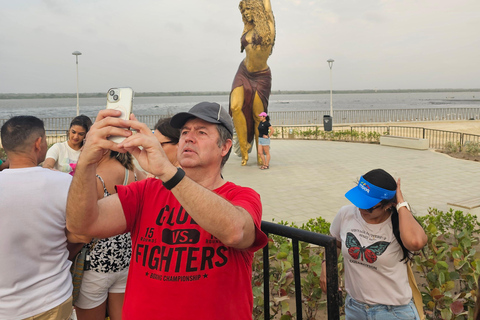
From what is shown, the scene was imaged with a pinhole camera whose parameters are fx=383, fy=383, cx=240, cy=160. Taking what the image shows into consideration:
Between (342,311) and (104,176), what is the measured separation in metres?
2.27

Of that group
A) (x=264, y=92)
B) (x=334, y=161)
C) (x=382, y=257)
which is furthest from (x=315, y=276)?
(x=334, y=161)

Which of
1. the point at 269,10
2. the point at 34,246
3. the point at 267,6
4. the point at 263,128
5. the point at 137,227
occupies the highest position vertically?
the point at 267,6

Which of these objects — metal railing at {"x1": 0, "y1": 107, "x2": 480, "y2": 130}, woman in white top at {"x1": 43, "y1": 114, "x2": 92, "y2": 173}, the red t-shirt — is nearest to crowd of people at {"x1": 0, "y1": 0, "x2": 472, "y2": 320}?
the red t-shirt

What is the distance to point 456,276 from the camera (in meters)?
3.11

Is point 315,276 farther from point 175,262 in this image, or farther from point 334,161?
point 334,161

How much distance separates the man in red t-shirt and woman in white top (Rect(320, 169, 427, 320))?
0.98 meters

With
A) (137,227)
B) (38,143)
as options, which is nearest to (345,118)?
(38,143)

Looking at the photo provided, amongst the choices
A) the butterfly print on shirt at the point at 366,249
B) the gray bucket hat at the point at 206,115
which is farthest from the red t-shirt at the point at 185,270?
the butterfly print on shirt at the point at 366,249

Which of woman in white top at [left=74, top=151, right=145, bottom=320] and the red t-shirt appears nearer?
the red t-shirt

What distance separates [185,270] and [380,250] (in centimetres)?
133

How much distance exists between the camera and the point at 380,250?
2.32 metres

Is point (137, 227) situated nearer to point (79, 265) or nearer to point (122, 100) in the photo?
point (122, 100)

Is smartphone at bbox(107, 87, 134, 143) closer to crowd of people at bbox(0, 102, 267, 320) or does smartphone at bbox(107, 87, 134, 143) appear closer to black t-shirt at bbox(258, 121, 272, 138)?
crowd of people at bbox(0, 102, 267, 320)

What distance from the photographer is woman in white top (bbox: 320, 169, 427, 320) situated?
2260 millimetres
